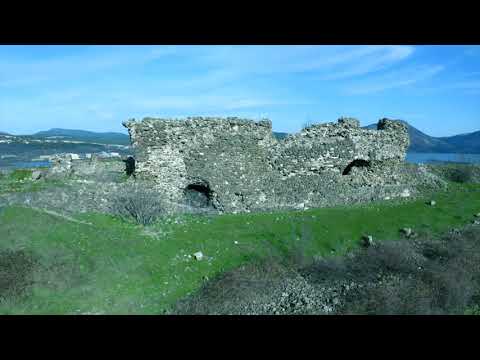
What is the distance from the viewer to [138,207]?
13508 millimetres

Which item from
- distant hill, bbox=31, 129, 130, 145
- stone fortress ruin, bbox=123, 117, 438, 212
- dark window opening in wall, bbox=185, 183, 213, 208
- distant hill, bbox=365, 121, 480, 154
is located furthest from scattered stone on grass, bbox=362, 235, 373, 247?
distant hill, bbox=365, 121, 480, 154

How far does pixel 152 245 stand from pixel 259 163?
7893mm

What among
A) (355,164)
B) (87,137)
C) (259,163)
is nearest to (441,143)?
(355,164)

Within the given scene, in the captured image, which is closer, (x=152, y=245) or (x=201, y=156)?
(x=152, y=245)

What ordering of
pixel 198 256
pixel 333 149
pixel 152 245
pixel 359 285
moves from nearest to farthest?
pixel 359 285 → pixel 198 256 → pixel 152 245 → pixel 333 149

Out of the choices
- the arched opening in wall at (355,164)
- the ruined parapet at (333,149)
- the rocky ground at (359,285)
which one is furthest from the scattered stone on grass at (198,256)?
the arched opening in wall at (355,164)

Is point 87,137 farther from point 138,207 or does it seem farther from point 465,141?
point 138,207

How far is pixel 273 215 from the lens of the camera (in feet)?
48.2

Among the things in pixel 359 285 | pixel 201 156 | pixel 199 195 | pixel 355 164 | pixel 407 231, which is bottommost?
pixel 359 285

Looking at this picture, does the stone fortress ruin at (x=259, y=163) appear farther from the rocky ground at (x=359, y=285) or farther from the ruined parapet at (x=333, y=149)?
the rocky ground at (x=359, y=285)

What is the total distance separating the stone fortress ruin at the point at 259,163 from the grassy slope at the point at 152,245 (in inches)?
78.0

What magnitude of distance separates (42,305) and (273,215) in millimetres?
8692
